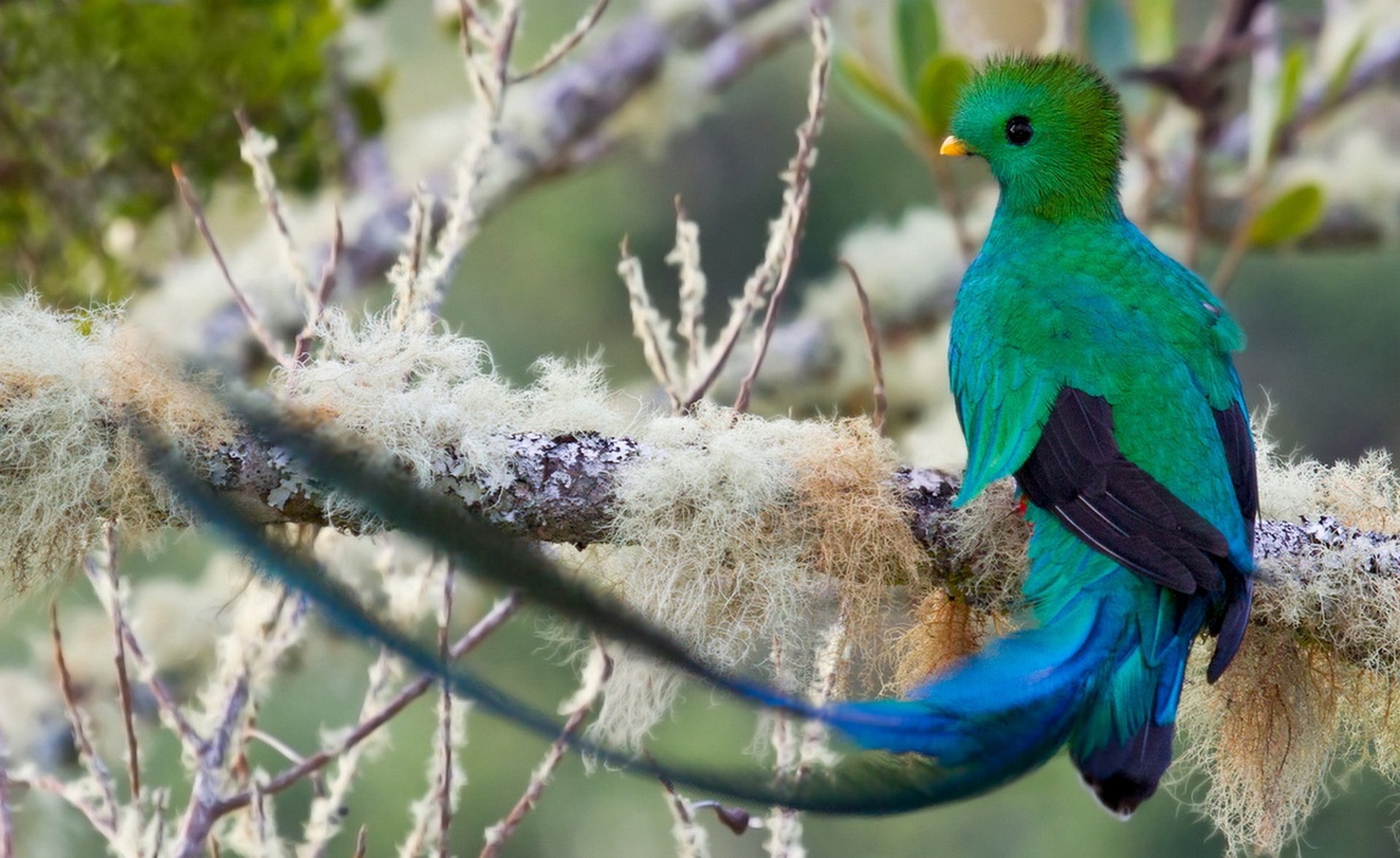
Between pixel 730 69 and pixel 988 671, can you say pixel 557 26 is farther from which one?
pixel 988 671

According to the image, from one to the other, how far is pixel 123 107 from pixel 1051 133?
198 cm

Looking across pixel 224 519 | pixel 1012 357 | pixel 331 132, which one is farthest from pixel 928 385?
pixel 224 519

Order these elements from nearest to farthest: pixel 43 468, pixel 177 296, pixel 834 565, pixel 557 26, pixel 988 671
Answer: pixel 988 671
pixel 43 468
pixel 834 565
pixel 177 296
pixel 557 26

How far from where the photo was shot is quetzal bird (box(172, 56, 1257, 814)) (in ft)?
3.13

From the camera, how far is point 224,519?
38.5 inches

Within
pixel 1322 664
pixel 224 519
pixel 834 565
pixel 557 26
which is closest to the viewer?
pixel 224 519

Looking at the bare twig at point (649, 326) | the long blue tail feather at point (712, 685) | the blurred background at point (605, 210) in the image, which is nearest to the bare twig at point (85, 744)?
the blurred background at point (605, 210)

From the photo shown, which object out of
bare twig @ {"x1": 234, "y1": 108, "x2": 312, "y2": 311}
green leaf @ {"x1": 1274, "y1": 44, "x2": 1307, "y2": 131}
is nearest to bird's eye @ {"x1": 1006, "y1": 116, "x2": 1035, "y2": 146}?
bare twig @ {"x1": 234, "y1": 108, "x2": 312, "y2": 311}

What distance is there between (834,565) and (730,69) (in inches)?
90.9

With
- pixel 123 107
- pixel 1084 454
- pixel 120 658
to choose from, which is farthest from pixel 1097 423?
pixel 123 107

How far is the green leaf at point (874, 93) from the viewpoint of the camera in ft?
10.6

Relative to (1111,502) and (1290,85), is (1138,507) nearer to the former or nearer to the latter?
(1111,502)

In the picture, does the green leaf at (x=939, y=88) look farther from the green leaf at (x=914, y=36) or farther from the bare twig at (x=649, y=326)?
the bare twig at (x=649, y=326)

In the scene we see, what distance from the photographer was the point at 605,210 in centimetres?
736
